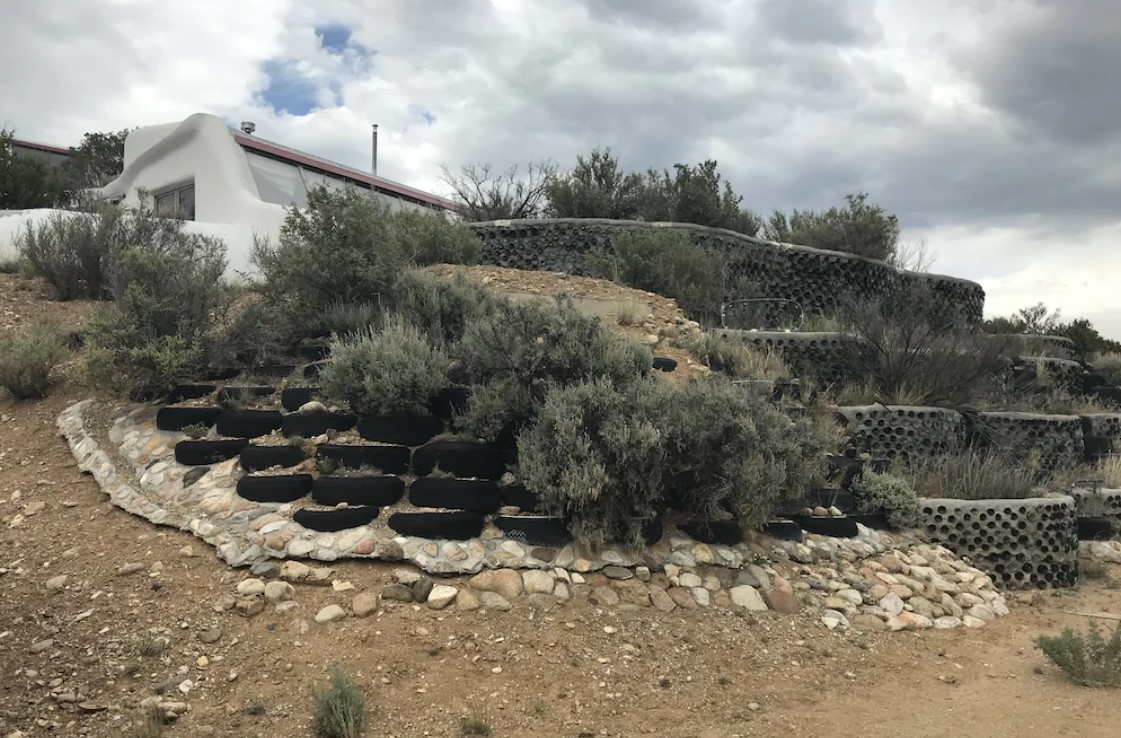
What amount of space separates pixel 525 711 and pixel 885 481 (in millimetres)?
4486

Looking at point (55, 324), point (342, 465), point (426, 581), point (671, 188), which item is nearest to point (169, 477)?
point (342, 465)

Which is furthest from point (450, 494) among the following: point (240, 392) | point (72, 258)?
point (72, 258)

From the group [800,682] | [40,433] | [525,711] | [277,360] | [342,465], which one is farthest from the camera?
[277,360]

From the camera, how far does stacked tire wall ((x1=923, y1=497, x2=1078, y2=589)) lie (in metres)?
6.99

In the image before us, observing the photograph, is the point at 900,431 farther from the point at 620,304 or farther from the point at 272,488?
the point at 272,488

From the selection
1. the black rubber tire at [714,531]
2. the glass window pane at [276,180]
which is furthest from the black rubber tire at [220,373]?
the glass window pane at [276,180]

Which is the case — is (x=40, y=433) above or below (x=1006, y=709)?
above

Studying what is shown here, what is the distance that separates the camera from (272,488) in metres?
5.29

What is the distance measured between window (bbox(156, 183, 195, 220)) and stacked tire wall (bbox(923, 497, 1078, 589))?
1693cm

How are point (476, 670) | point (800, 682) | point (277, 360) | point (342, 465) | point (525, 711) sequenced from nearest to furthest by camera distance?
point (525, 711) < point (476, 670) < point (800, 682) < point (342, 465) < point (277, 360)

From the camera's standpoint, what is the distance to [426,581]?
4.69 metres

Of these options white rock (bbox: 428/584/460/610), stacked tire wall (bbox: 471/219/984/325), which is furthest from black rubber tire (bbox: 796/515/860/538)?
stacked tire wall (bbox: 471/219/984/325)

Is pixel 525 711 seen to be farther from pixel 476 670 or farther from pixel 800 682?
pixel 800 682

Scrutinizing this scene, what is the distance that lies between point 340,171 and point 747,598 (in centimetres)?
1927
